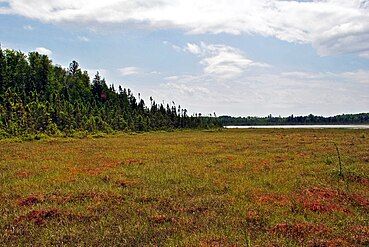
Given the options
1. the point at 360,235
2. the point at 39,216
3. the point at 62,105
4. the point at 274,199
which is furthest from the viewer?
the point at 62,105

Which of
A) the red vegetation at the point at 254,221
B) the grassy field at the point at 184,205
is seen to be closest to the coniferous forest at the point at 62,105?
the grassy field at the point at 184,205

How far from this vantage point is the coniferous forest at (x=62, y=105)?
69.3m

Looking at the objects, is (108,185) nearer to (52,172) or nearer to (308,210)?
(52,172)

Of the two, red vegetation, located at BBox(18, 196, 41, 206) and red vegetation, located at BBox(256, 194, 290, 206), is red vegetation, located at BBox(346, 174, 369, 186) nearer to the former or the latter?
red vegetation, located at BBox(256, 194, 290, 206)

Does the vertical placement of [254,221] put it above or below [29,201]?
above

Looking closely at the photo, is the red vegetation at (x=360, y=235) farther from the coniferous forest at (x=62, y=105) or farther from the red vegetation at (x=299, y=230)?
the coniferous forest at (x=62, y=105)

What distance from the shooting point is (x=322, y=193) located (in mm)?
16578

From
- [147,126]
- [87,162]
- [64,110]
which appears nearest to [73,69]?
[147,126]

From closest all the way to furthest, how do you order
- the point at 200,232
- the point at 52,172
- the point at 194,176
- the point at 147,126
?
1. the point at 200,232
2. the point at 194,176
3. the point at 52,172
4. the point at 147,126

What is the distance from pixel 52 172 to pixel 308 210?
15764 millimetres

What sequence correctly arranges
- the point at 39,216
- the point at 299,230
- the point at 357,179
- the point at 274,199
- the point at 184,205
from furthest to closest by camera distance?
the point at 357,179
the point at 274,199
the point at 184,205
the point at 39,216
the point at 299,230

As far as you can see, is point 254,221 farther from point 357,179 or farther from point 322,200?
point 357,179

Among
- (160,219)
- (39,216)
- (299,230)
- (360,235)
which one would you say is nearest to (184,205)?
(160,219)

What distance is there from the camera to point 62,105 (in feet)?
279
